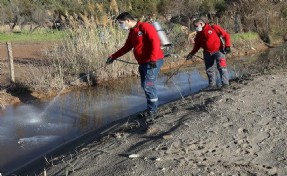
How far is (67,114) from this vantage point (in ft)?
36.2

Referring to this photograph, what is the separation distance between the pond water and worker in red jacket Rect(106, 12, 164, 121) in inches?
79.0

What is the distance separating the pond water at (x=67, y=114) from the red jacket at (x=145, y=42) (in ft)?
7.76

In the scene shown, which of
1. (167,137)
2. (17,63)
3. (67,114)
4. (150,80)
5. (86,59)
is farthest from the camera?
(17,63)

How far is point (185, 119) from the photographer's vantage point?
22.8 feet

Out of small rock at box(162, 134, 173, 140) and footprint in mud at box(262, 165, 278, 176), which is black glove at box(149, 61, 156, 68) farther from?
footprint in mud at box(262, 165, 278, 176)

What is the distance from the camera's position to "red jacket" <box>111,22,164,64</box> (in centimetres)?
770

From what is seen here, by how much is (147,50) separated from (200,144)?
2.60m

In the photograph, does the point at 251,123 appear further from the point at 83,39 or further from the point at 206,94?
the point at 83,39

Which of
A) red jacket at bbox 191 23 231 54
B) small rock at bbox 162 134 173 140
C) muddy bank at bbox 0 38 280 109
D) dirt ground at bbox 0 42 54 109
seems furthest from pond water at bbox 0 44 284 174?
small rock at bbox 162 134 173 140

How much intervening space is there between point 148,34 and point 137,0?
3297 cm

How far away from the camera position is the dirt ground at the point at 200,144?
16.8 feet

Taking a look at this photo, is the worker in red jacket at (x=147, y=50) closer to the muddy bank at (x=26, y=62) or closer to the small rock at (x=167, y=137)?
the small rock at (x=167, y=137)

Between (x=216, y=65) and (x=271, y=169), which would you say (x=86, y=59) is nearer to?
(x=216, y=65)

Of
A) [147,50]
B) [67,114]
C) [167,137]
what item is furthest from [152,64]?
[67,114]
